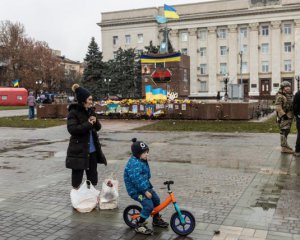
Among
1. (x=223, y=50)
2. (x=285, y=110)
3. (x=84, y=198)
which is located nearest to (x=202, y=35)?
(x=223, y=50)

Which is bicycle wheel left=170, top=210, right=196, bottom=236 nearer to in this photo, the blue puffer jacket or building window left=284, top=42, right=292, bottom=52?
the blue puffer jacket

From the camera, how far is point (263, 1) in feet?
229

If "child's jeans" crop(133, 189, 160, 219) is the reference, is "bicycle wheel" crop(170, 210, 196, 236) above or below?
below

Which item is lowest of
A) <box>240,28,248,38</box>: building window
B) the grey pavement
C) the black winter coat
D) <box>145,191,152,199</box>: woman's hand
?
the grey pavement

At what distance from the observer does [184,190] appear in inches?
289

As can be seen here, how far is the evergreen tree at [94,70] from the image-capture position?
5419 cm

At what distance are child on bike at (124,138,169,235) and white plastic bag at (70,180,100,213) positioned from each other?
96 cm

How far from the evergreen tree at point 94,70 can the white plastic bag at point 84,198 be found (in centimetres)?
4823

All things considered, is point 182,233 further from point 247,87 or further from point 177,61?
point 247,87

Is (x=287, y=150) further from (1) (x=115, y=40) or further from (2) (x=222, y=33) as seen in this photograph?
(1) (x=115, y=40)

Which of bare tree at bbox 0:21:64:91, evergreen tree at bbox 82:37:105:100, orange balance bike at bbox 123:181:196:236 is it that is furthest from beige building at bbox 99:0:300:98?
orange balance bike at bbox 123:181:196:236

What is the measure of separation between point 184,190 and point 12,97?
4917 centimetres

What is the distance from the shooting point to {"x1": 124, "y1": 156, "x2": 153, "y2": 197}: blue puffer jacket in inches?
204

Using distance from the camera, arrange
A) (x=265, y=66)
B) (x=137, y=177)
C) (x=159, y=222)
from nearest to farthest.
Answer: (x=137, y=177) → (x=159, y=222) → (x=265, y=66)
